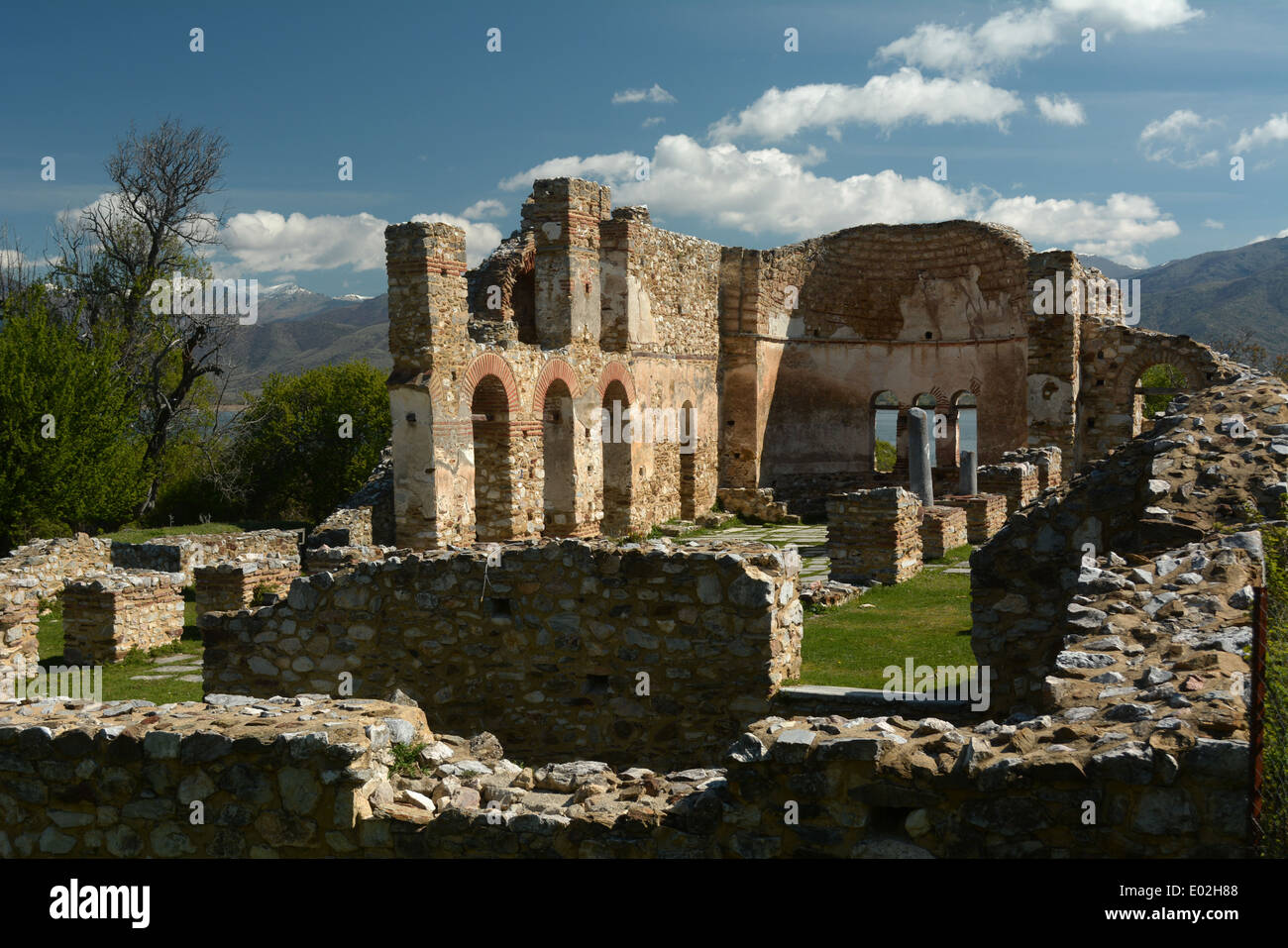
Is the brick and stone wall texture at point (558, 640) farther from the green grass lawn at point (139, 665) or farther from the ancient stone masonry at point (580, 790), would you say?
the green grass lawn at point (139, 665)

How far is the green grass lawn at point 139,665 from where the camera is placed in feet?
33.7

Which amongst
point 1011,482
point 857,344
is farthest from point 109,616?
point 857,344

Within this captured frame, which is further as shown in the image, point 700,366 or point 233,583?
point 700,366

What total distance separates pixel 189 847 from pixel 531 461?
12.9 m

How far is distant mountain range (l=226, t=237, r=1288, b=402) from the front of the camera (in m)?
98.5

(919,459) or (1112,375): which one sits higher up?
(1112,375)

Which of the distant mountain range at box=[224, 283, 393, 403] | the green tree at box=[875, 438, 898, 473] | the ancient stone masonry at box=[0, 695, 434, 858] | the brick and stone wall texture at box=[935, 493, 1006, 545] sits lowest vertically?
the ancient stone masonry at box=[0, 695, 434, 858]

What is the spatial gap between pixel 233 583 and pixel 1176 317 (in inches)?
4320

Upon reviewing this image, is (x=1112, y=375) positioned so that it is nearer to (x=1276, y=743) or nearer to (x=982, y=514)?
(x=982, y=514)

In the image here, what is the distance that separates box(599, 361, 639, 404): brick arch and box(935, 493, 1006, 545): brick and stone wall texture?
6511 millimetres

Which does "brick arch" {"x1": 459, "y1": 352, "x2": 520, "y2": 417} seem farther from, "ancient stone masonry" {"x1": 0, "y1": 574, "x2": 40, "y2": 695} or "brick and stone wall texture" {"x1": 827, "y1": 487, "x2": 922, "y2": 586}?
"ancient stone masonry" {"x1": 0, "y1": 574, "x2": 40, "y2": 695}

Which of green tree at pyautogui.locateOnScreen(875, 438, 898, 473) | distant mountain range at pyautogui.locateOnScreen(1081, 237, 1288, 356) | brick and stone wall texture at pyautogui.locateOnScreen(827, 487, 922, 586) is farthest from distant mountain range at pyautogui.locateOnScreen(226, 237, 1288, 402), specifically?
brick and stone wall texture at pyautogui.locateOnScreen(827, 487, 922, 586)

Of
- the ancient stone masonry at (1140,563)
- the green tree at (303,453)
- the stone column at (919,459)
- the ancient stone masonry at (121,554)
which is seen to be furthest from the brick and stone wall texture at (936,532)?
the green tree at (303,453)

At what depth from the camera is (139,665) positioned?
40.0 feet
